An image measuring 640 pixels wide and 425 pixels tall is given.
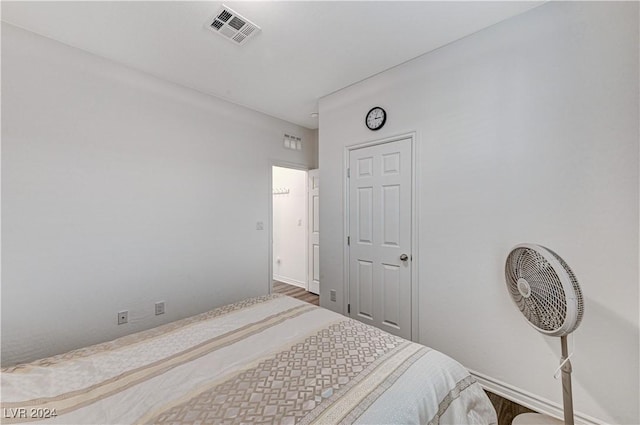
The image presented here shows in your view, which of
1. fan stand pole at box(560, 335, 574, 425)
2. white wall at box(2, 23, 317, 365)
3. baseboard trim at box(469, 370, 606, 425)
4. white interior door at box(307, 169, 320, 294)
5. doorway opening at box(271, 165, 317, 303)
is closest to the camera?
fan stand pole at box(560, 335, 574, 425)

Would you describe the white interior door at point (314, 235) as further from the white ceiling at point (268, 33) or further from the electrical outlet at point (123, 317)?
the electrical outlet at point (123, 317)

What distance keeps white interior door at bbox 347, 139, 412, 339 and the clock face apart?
20 centimetres

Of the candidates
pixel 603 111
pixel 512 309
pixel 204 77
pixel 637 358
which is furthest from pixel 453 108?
pixel 204 77

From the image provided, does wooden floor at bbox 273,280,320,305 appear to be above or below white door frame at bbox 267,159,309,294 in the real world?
below

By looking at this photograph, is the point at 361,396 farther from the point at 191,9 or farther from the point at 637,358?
the point at 191,9

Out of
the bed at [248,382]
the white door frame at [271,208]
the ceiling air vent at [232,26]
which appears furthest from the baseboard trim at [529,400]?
the ceiling air vent at [232,26]

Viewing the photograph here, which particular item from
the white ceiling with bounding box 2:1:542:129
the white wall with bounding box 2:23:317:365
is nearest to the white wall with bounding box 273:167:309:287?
the white wall with bounding box 2:23:317:365

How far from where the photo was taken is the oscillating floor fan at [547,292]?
109 cm

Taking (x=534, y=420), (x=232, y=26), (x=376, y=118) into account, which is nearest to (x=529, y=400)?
(x=534, y=420)

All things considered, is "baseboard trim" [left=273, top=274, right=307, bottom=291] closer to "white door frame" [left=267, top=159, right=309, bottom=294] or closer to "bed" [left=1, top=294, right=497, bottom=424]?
"white door frame" [left=267, top=159, right=309, bottom=294]

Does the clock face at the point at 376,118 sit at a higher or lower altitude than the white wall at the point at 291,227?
higher

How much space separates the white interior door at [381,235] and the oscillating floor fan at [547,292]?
3.32 feet

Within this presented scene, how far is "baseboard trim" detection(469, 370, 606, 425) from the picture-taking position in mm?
1543

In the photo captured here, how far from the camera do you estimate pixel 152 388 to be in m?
1.06
